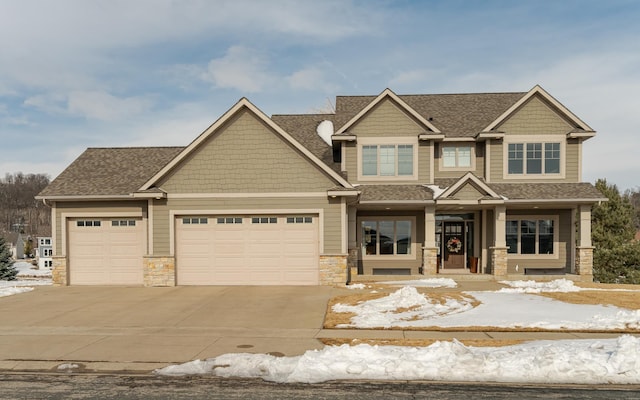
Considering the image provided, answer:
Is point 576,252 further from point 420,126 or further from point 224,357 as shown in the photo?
point 224,357

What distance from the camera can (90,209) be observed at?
17.3m

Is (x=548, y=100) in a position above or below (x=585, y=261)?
above

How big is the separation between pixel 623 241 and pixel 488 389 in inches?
1062

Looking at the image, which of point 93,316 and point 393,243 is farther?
point 393,243

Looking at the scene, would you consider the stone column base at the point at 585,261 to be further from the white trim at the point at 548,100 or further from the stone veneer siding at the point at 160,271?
the stone veneer siding at the point at 160,271

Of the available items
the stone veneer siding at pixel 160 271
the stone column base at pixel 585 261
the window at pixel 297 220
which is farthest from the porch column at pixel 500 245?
the stone veneer siding at pixel 160 271

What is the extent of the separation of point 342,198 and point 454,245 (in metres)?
7.89

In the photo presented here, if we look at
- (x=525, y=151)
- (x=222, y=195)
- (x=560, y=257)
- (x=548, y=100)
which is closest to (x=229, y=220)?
(x=222, y=195)

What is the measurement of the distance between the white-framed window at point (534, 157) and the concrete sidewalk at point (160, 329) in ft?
35.2

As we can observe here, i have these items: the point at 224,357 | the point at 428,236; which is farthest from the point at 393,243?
the point at 224,357

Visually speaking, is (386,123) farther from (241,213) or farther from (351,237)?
(241,213)

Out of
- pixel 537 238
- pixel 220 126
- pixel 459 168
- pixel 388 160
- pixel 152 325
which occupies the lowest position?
pixel 152 325

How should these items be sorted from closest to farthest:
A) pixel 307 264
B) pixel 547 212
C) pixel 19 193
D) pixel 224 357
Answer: pixel 224 357 → pixel 307 264 → pixel 547 212 → pixel 19 193

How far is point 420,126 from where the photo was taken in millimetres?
19688
